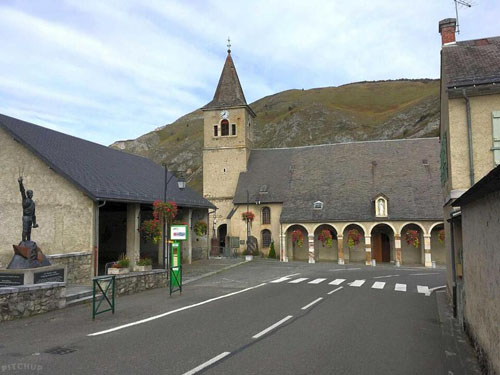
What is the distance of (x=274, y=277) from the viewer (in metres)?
21.2

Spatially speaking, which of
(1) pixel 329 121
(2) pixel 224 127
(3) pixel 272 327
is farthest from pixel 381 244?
(1) pixel 329 121

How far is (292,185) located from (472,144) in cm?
2585

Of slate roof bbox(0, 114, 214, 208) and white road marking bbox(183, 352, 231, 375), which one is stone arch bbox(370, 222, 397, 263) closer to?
slate roof bbox(0, 114, 214, 208)

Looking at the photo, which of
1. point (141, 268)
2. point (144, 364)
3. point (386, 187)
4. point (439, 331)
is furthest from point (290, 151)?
point (144, 364)

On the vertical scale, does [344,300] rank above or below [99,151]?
below

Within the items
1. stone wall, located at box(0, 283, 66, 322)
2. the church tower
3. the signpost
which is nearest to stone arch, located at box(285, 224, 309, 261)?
the church tower

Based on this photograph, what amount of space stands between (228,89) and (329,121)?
6707 cm

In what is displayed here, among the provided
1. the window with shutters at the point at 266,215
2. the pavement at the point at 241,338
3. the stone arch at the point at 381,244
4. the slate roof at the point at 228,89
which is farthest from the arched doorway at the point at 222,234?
the pavement at the point at 241,338

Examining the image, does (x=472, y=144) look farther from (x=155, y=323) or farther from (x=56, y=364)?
(x=56, y=364)

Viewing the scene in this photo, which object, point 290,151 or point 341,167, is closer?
point 341,167

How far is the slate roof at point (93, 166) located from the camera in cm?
1817

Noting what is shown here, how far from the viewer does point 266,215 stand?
37625 millimetres

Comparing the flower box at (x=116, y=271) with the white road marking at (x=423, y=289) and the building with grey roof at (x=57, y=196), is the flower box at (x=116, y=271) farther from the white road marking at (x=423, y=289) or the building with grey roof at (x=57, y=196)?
the white road marking at (x=423, y=289)

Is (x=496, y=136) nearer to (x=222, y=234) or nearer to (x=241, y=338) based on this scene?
(x=241, y=338)
